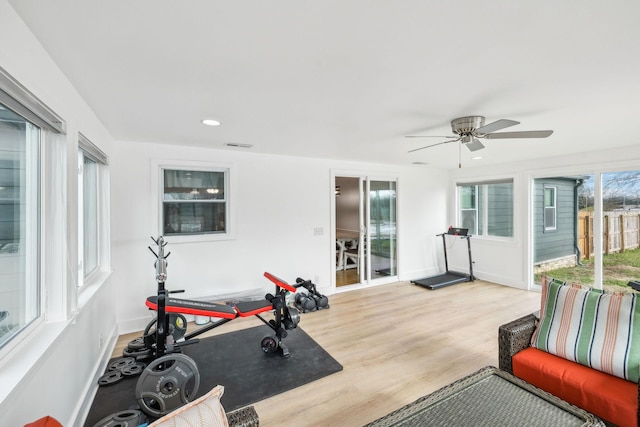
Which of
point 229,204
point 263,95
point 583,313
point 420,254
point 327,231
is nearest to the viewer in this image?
point 583,313

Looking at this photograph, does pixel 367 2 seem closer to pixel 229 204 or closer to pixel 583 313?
pixel 583 313

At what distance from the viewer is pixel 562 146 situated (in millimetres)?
3881

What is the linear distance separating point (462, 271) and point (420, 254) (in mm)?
1025

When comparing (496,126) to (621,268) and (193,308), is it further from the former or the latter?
(621,268)

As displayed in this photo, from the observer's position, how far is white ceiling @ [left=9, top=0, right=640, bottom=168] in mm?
1232

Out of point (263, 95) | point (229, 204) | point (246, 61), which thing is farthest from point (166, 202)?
point (246, 61)

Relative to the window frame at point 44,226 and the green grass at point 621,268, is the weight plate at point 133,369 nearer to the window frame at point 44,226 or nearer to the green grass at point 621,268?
the window frame at point 44,226

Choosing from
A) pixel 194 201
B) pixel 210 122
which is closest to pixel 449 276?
pixel 194 201

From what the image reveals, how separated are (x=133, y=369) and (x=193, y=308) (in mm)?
948

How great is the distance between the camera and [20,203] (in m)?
1.58

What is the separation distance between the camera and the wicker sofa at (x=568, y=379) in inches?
60.3

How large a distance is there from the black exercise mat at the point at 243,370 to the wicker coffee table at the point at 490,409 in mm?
1302

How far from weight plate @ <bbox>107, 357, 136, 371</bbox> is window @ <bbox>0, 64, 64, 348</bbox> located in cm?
133

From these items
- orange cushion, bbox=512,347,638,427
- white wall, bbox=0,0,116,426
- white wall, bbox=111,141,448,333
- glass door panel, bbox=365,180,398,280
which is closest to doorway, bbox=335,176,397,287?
glass door panel, bbox=365,180,398,280
